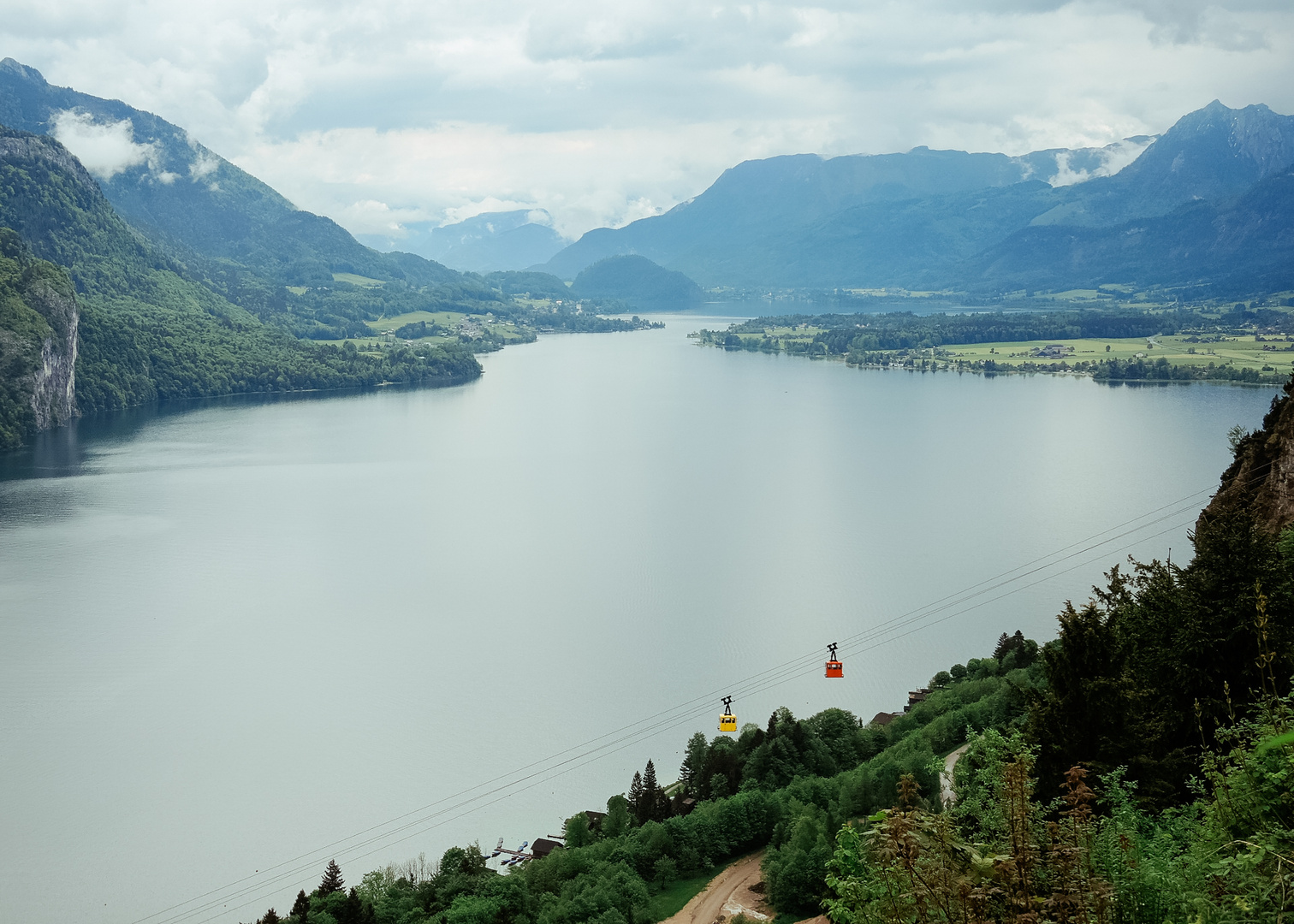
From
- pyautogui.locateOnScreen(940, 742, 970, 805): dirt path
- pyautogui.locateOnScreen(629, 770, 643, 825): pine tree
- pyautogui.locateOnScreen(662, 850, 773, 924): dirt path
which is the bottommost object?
pyautogui.locateOnScreen(662, 850, 773, 924): dirt path

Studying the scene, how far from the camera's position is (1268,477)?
14.7m

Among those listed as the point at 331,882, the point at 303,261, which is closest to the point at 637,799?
the point at 331,882

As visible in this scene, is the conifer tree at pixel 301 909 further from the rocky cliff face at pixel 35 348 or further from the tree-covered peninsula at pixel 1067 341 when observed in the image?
the tree-covered peninsula at pixel 1067 341

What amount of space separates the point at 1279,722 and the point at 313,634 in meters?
22.8

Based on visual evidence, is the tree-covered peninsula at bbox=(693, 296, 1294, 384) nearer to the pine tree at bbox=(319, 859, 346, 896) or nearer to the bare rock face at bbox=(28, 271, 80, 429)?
the bare rock face at bbox=(28, 271, 80, 429)

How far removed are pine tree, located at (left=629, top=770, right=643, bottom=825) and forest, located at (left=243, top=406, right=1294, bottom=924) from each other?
0.03 meters

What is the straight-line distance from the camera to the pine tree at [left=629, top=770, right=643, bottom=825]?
52.1ft

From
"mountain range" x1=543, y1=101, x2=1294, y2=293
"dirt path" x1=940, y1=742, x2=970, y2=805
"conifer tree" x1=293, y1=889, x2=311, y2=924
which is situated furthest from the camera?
"mountain range" x1=543, y1=101, x2=1294, y2=293

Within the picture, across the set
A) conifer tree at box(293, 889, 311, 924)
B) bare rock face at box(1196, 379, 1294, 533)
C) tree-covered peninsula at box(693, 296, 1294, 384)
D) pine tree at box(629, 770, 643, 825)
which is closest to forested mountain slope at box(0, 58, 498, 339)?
tree-covered peninsula at box(693, 296, 1294, 384)

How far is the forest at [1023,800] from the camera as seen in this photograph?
146 inches

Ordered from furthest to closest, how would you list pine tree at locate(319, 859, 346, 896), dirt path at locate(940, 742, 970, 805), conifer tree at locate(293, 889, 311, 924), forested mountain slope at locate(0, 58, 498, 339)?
1. forested mountain slope at locate(0, 58, 498, 339)
2. dirt path at locate(940, 742, 970, 805)
3. pine tree at locate(319, 859, 346, 896)
4. conifer tree at locate(293, 889, 311, 924)

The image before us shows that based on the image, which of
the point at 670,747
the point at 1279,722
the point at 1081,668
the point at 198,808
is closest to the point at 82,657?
the point at 198,808

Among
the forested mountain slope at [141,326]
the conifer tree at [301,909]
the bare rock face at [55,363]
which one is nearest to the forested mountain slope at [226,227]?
the forested mountain slope at [141,326]

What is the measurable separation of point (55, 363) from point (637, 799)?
4949 cm
